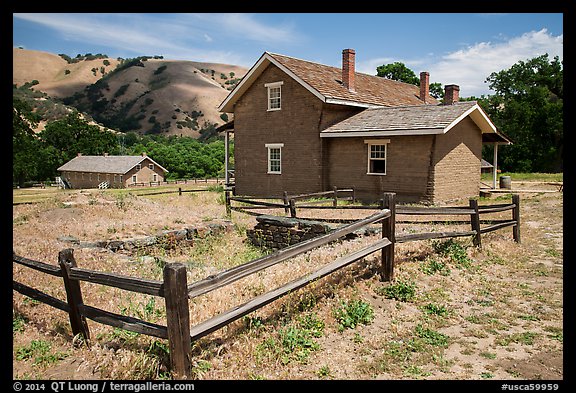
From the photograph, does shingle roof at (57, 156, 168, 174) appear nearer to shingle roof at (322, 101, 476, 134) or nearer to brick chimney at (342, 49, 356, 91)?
brick chimney at (342, 49, 356, 91)

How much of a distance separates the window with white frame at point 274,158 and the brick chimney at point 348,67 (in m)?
5.11

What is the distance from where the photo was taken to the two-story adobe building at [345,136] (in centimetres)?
1761

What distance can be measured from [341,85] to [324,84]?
1.70 meters

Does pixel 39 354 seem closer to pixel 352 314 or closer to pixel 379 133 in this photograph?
pixel 352 314

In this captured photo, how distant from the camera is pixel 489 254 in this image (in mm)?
8828

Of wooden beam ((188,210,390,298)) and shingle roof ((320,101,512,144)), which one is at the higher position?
shingle roof ((320,101,512,144))

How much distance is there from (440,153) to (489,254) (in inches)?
371

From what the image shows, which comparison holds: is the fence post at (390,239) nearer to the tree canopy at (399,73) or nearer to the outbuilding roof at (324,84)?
the outbuilding roof at (324,84)

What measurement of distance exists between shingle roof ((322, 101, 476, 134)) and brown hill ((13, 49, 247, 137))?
11402 cm

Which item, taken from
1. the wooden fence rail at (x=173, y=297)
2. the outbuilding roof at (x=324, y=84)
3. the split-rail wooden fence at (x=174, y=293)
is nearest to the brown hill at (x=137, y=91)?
the outbuilding roof at (x=324, y=84)

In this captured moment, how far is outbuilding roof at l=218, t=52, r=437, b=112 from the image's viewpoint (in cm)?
2014

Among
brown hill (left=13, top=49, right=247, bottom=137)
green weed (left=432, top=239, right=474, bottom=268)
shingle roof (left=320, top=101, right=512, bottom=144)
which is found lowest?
green weed (left=432, top=239, right=474, bottom=268)

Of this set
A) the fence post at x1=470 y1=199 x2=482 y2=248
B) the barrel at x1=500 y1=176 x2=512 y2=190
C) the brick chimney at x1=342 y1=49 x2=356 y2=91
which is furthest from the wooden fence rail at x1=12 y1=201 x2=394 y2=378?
the barrel at x1=500 y1=176 x2=512 y2=190
